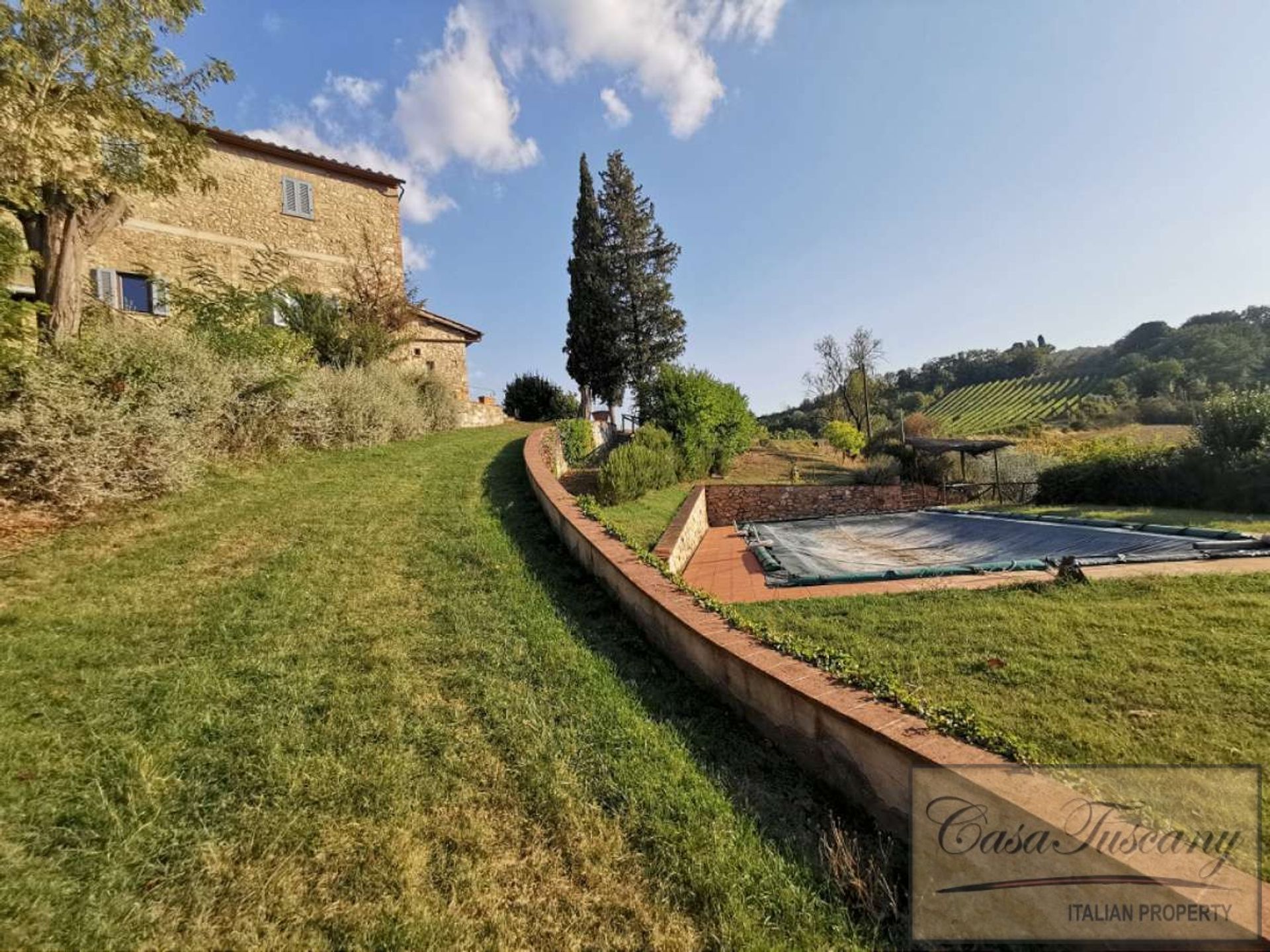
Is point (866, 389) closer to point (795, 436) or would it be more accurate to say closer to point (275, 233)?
point (795, 436)

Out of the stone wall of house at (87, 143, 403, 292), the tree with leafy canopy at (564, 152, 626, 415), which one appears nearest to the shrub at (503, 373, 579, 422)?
the tree with leafy canopy at (564, 152, 626, 415)

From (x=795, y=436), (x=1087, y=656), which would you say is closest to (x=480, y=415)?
(x=1087, y=656)

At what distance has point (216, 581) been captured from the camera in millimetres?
3934

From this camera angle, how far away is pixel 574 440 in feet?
43.6

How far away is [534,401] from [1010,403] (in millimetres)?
46435

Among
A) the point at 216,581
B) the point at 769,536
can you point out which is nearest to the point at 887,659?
the point at 216,581

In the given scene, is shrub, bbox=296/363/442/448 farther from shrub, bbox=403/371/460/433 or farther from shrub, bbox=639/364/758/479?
shrub, bbox=639/364/758/479

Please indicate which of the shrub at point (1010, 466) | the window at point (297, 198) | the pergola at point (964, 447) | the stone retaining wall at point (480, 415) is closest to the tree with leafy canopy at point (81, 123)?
the stone retaining wall at point (480, 415)

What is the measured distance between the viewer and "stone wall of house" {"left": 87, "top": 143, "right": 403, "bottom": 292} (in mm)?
13539

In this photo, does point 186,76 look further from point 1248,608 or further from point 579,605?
point 1248,608

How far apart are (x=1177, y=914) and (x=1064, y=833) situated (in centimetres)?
24

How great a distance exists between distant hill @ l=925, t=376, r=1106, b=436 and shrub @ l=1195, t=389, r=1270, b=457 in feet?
66.2

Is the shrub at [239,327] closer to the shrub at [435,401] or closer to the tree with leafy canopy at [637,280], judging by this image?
the shrub at [435,401]

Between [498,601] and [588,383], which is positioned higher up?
[588,383]
